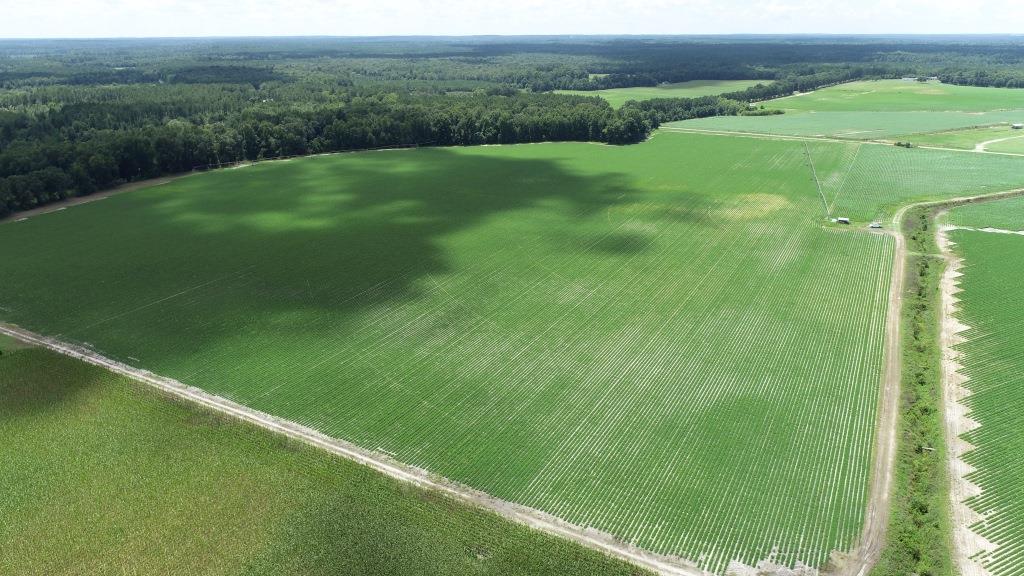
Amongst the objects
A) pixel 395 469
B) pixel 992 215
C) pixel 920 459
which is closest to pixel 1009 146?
pixel 992 215

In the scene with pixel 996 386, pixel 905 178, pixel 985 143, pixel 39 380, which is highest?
pixel 985 143

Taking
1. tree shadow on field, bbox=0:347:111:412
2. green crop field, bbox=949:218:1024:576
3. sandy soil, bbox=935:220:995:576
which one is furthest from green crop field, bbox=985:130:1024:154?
tree shadow on field, bbox=0:347:111:412

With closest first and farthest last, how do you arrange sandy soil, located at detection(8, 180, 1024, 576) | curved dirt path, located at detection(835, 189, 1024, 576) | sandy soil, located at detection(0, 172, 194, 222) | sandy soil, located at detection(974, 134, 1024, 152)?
sandy soil, located at detection(8, 180, 1024, 576) → curved dirt path, located at detection(835, 189, 1024, 576) → sandy soil, located at detection(0, 172, 194, 222) → sandy soil, located at detection(974, 134, 1024, 152)

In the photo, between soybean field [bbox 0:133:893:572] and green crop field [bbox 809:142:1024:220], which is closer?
soybean field [bbox 0:133:893:572]

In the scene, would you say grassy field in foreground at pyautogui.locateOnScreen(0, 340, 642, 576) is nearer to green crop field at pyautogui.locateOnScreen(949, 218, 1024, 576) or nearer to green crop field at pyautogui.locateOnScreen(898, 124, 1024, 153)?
green crop field at pyautogui.locateOnScreen(949, 218, 1024, 576)

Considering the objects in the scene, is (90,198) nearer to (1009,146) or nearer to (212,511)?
(212,511)

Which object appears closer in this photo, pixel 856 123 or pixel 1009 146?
pixel 1009 146

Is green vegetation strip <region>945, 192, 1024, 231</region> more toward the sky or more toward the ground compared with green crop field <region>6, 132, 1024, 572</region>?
more toward the sky
